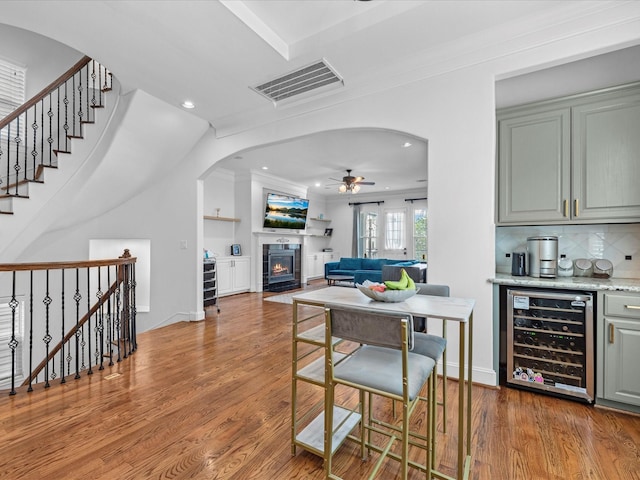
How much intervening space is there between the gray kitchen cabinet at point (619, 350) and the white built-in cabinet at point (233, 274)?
6049 millimetres

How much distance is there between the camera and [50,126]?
4.18 meters

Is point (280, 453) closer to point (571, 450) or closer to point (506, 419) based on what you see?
point (506, 419)

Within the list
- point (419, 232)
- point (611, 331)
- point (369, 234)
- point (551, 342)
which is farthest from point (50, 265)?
point (419, 232)

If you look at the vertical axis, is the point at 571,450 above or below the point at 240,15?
below

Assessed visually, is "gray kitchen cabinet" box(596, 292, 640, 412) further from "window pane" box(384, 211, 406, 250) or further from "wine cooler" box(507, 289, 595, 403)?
"window pane" box(384, 211, 406, 250)

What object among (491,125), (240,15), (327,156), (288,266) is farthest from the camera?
(288,266)

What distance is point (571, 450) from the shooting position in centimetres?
178

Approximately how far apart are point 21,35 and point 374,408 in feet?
24.1

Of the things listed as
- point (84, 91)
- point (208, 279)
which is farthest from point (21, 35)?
point (208, 279)

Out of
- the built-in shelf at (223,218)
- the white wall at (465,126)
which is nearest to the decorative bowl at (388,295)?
the white wall at (465,126)

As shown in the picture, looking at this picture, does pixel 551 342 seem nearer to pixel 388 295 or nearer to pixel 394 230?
pixel 388 295

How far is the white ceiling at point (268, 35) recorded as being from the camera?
7.42 ft

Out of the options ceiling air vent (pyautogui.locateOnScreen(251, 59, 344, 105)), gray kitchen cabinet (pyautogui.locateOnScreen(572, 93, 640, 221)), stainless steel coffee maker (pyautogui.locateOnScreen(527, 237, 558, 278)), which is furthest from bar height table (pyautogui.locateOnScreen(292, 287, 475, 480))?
ceiling air vent (pyautogui.locateOnScreen(251, 59, 344, 105))

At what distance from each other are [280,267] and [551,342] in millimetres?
6302
